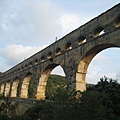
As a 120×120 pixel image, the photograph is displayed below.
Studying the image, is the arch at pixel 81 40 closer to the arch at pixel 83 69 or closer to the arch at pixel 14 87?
the arch at pixel 83 69

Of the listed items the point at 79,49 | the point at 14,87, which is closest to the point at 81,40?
the point at 79,49

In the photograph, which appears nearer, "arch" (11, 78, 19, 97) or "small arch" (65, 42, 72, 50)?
"small arch" (65, 42, 72, 50)

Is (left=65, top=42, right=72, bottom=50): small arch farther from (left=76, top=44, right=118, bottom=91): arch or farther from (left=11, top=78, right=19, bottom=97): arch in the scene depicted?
(left=11, top=78, right=19, bottom=97): arch

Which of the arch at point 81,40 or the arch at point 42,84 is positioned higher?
the arch at point 81,40

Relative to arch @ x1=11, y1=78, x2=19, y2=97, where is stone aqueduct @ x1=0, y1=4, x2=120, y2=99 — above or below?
above

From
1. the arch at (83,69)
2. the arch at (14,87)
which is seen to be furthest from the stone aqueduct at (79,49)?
the arch at (14,87)

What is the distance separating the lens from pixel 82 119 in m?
6.47

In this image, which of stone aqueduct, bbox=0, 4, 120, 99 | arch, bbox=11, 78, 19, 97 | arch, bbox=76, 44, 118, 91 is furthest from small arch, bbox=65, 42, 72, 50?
arch, bbox=11, 78, 19, 97

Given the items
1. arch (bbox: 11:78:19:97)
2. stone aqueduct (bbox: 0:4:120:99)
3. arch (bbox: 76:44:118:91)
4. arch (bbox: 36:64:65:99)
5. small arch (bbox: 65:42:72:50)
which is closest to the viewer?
stone aqueduct (bbox: 0:4:120:99)

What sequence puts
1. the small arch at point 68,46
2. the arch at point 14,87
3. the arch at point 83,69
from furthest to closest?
the arch at point 14,87 → the small arch at point 68,46 → the arch at point 83,69

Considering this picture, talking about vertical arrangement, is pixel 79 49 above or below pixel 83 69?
above

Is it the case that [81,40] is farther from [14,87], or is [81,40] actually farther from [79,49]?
[14,87]

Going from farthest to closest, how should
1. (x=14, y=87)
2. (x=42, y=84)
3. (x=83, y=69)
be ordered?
(x=14, y=87)
(x=42, y=84)
(x=83, y=69)

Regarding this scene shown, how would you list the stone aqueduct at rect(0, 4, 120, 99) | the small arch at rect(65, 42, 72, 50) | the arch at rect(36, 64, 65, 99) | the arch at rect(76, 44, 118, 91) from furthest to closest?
the arch at rect(36, 64, 65, 99) → the small arch at rect(65, 42, 72, 50) → the arch at rect(76, 44, 118, 91) → the stone aqueduct at rect(0, 4, 120, 99)
